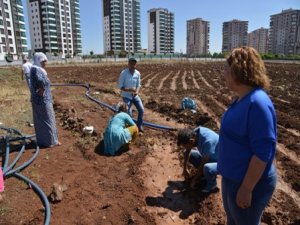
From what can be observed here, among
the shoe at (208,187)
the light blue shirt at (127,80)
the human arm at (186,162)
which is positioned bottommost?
the shoe at (208,187)

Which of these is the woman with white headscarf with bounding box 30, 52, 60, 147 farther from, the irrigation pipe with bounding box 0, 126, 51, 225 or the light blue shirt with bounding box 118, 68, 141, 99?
the light blue shirt with bounding box 118, 68, 141, 99

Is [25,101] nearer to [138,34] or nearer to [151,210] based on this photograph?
[151,210]

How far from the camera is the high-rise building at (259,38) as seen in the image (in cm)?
12111

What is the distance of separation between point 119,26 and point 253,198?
350 feet

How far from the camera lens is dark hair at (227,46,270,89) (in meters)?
1.68

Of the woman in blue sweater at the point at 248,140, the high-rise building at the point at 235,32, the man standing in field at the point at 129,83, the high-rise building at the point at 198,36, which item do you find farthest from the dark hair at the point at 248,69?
the high-rise building at the point at 198,36

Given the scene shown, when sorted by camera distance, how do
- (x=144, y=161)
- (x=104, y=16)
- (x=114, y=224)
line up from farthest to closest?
(x=104, y=16) < (x=144, y=161) < (x=114, y=224)

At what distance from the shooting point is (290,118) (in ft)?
25.3

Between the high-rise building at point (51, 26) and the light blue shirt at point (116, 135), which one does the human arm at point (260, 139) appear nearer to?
the light blue shirt at point (116, 135)

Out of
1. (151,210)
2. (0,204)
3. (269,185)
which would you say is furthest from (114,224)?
(269,185)

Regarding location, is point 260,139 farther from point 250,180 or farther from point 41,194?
point 41,194

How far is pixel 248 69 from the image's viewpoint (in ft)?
5.53

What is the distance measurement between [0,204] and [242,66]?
3529 mm

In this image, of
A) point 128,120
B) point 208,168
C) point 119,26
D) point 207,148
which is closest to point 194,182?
point 208,168
